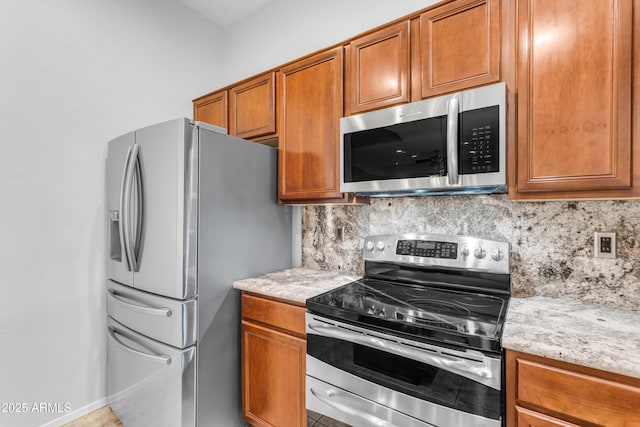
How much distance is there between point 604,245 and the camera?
1.35m

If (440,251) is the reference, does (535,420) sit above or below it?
below

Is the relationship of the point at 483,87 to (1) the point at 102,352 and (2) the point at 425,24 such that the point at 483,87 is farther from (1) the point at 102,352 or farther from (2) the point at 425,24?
(1) the point at 102,352

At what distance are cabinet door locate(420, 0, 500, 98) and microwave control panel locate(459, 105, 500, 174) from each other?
161 mm

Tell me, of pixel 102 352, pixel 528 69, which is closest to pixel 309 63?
pixel 528 69

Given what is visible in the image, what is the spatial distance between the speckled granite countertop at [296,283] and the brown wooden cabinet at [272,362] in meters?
0.06

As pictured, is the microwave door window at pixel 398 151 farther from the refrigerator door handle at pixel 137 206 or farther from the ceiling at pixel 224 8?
the ceiling at pixel 224 8

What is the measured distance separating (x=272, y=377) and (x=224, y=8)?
2997 millimetres

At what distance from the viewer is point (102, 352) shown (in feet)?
7.05

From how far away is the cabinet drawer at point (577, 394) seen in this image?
0.85m

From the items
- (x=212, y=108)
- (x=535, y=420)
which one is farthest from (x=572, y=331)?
(x=212, y=108)

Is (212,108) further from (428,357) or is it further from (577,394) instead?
(577,394)

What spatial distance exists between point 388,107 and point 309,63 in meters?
0.63

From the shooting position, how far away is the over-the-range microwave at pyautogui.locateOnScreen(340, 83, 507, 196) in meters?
1.30

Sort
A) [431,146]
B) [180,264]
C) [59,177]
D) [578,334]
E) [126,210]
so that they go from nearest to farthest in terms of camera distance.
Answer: [578,334]
[431,146]
[180,264]
[126,210]
[59,177]
